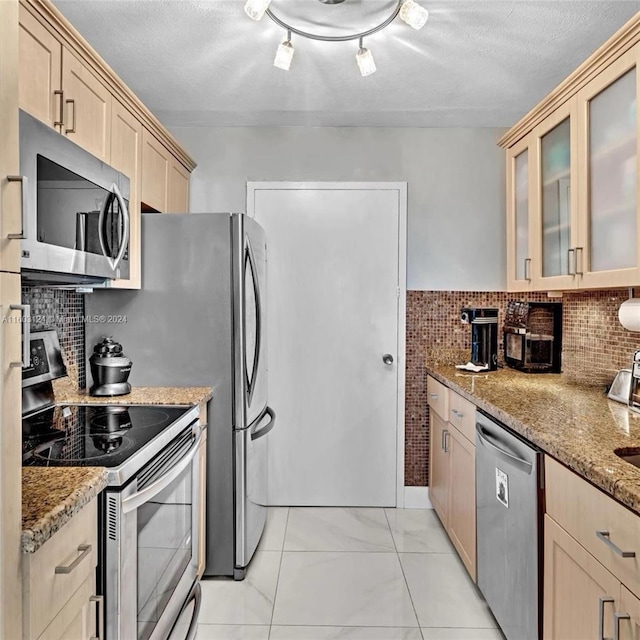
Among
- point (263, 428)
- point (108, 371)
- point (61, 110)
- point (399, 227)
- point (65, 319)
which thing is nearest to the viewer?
point (61, 110)

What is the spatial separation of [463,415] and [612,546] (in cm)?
123

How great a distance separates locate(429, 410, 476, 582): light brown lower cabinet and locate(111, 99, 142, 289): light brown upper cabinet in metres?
1.68

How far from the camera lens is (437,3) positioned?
6.25 ft

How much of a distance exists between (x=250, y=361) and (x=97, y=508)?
1209mm

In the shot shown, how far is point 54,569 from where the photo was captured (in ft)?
3.48

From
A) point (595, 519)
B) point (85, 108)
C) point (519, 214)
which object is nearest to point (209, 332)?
point (85, 108)

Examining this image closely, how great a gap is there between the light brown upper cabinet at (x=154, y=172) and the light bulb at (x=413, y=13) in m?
1.26

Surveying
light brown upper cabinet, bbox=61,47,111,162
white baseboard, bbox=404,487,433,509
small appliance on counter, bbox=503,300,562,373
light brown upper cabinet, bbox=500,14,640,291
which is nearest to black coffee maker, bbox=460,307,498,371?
small appliance on counter, bbox=503,300,562,373

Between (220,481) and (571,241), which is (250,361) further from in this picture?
(571,241)

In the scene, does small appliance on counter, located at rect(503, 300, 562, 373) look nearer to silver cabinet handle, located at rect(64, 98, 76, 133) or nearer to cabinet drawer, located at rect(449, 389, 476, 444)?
cabinet drawer, located at rect(449, 389, 476, 444)

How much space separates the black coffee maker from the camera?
2912 mm

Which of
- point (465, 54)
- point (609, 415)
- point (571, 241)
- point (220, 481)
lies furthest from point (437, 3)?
point (220, 481)

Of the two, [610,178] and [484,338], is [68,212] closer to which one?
[610,178]

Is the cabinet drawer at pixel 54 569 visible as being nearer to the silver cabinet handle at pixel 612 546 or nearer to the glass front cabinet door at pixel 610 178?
the silver cabinet handle at pixel 612 546
